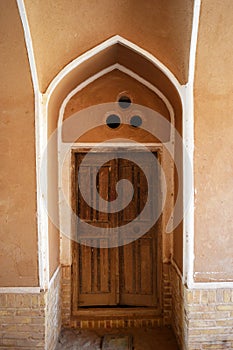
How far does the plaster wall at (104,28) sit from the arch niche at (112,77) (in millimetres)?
89

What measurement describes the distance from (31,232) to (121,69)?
85.1 inches

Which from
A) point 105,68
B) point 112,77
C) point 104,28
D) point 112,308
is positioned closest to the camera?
point 104,28

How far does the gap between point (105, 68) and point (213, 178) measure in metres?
1.81

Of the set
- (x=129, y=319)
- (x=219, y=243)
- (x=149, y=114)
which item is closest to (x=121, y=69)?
(x=149, y=114)

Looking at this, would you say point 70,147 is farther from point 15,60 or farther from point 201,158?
point 201,158

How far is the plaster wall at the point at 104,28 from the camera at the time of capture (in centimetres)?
299

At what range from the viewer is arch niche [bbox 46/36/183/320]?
3.45m

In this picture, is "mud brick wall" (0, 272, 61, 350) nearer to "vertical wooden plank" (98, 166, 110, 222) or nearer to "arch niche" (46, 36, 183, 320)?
"arch niche" (46, 36, 183, 320)

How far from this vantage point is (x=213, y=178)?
11.1 feet

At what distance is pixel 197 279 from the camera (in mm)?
3381

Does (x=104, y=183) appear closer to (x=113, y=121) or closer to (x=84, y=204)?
(x=84, y=204)

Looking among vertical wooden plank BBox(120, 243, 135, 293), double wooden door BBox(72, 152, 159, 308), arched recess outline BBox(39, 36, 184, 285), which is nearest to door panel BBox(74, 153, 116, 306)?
double wooden door BBox(72, 152, 159, 308)

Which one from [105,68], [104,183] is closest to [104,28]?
[105,68]

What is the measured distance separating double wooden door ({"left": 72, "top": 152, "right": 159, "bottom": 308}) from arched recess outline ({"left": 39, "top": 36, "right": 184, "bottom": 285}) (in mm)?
583
